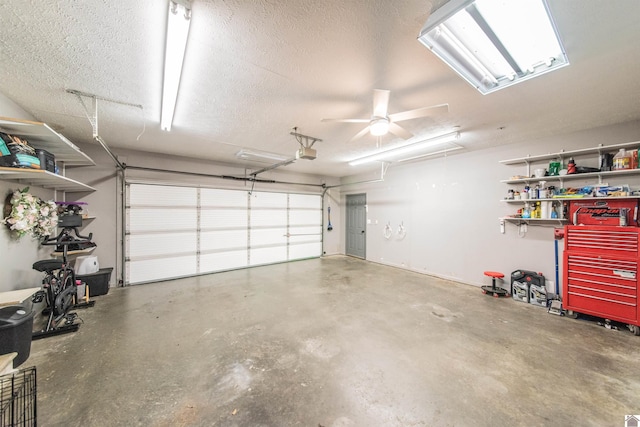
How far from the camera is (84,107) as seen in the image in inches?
105

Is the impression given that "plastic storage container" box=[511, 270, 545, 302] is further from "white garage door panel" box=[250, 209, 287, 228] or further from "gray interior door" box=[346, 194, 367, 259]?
"white garage door panel" box=[250, 209, 287, 228]

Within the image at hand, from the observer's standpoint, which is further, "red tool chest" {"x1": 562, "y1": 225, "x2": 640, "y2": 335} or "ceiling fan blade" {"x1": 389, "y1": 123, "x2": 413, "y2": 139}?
"red tool chest" {"x1": 562, "y1": 225, "x2": 640, "y2": 335}

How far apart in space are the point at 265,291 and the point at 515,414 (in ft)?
11.8

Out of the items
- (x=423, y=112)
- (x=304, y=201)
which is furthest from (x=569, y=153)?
(x=304, y=201)

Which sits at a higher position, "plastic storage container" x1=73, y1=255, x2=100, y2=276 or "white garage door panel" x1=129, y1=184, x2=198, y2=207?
"white garage door panel" x1=129, y1=184, x2=198, y2=207

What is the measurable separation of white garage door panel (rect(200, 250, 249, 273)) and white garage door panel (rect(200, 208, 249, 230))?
72 cm

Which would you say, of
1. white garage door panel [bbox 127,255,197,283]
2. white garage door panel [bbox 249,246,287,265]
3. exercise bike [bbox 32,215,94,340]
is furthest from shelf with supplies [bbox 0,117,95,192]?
white garage door panel [bbox 249,246,287,265]

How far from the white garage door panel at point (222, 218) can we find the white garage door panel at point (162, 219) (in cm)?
20

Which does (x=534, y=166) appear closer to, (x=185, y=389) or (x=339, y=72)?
(x=339, y=72)

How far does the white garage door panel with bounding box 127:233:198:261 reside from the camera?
4633mm

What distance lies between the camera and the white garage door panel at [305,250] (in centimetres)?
701

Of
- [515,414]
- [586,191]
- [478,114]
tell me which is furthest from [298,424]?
[586,191]

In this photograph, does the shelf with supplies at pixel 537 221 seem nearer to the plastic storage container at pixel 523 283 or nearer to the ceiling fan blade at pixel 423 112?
the plastic storage container at pixel 523 283

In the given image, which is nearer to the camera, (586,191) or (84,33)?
(84,33)
